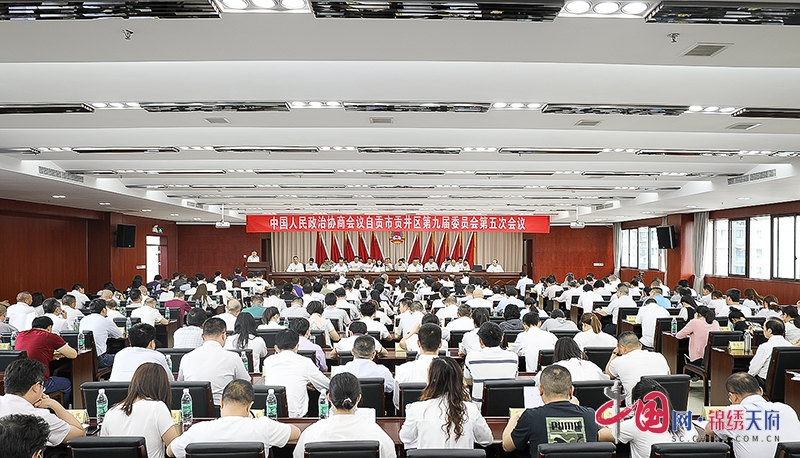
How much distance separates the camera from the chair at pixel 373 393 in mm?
4734

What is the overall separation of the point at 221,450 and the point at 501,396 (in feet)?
7.13

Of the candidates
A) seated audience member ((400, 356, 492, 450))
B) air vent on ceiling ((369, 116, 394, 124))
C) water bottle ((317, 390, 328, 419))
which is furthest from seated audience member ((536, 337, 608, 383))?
air vent on ceiling ((369, 116, 394, 124))

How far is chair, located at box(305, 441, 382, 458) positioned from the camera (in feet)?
9.80

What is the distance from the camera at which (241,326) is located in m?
6.84

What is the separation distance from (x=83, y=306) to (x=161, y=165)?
4.37 meters

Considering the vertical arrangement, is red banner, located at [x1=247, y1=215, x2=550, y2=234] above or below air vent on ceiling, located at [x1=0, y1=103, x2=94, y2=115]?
below

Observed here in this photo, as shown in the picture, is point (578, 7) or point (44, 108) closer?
point (578, 7)

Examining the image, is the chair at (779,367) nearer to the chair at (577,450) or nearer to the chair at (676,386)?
the chair at (676,386)

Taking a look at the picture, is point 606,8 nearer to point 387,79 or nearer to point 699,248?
point 387,79

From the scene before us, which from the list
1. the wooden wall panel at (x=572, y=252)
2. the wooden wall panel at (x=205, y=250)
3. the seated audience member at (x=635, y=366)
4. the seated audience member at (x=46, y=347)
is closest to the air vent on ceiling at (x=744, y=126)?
the seated audience member at (x=635, y=366)

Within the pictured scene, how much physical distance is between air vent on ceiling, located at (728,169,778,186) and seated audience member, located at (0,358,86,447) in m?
9.70

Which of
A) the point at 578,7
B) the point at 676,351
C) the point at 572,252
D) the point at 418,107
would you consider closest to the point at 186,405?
the point at 418,107

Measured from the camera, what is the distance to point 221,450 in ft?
9.80

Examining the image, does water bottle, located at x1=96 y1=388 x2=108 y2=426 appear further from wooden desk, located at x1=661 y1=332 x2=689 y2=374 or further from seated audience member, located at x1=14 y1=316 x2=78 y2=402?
wooden desk, located at x1=661 y1=332 x2=689 y2=374
